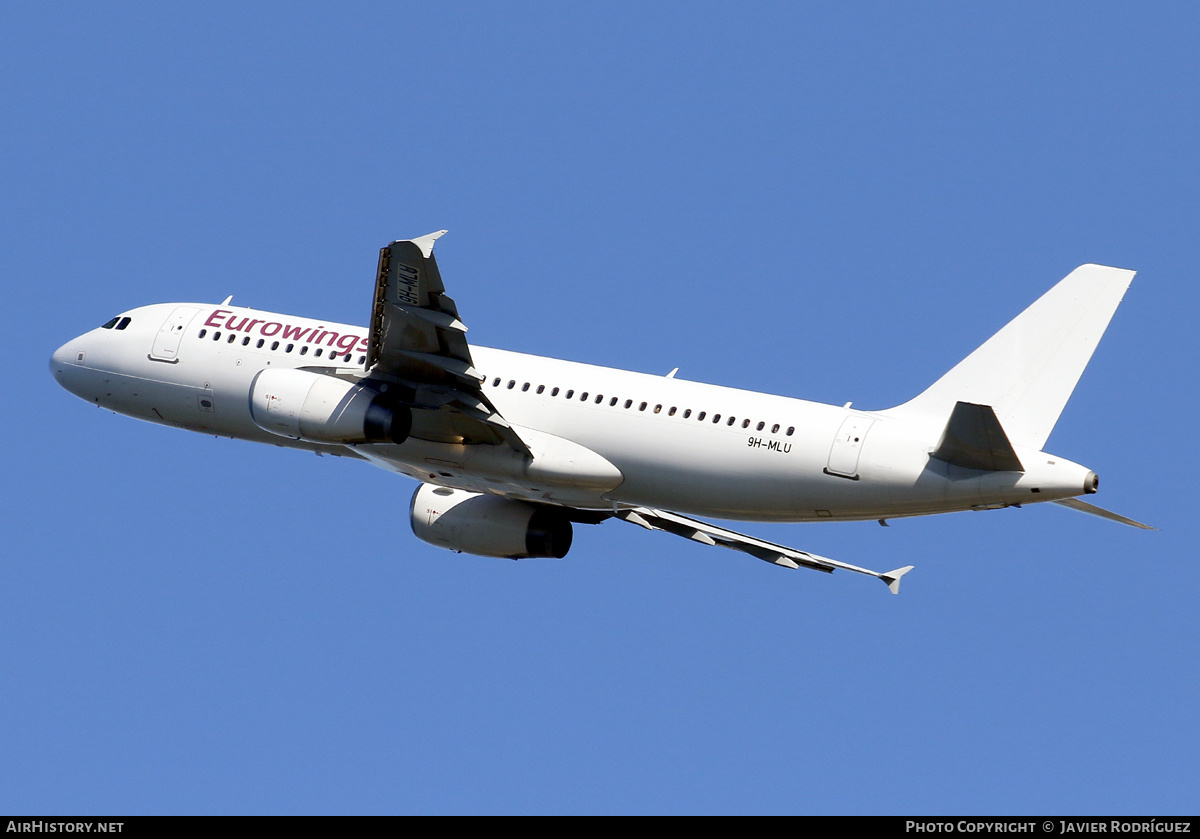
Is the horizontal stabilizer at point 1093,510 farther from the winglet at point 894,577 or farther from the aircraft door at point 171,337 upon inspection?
the aircraft door at point 171,337

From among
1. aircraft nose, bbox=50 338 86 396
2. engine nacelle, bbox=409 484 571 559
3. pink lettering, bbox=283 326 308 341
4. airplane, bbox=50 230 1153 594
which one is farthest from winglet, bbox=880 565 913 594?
aircraft nose, bbox=50 338 86 396

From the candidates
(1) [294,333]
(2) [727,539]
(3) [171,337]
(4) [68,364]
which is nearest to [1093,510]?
(2) [727,539]

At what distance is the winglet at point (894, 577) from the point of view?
3266cm

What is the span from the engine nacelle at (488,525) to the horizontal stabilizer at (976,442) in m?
10.3

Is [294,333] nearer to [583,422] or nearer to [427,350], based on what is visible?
[427,350]

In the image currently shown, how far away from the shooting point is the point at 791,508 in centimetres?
3084

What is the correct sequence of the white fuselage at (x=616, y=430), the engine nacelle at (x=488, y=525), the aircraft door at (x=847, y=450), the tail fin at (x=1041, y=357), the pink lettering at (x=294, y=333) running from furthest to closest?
the engine nacelle at (x=488, y=525), the pink lettering at (x=294, y=333), the aircraft door at (x=847, y=450), the white fuselage at (x=616, y=430), the tail fin at (x=1041, y=357)

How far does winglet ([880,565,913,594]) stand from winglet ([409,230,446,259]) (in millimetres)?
11856

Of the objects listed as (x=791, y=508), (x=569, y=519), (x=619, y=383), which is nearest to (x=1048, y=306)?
(x=791, y=508)

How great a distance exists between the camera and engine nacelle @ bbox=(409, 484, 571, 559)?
3588cm

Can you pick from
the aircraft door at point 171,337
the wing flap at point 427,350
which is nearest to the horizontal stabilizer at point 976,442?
the wing flap at point 427,350
